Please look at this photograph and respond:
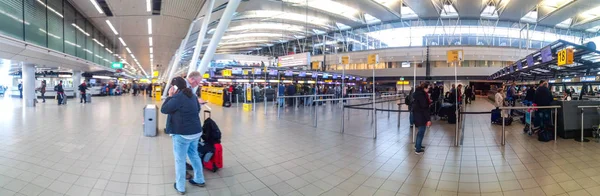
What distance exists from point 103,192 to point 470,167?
4792 mm

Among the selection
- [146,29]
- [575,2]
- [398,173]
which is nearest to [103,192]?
[398,173]

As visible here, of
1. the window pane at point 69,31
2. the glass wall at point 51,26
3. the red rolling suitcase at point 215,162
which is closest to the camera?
the red rolling suitcase at point 215,162

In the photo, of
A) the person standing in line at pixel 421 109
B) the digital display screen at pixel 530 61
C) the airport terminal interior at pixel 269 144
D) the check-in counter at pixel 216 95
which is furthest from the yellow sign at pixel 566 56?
the check-in counter at pixel 216 95

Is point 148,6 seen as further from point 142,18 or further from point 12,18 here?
point 12,18

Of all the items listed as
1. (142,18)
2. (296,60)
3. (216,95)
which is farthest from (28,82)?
(296,60)

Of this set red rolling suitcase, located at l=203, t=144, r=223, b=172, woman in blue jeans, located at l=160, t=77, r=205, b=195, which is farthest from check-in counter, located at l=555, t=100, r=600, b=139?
woman in blue jeans, located at l=160, t=77, r=205, b=195

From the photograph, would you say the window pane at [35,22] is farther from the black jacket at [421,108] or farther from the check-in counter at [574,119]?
the check-in counter at [574,119]

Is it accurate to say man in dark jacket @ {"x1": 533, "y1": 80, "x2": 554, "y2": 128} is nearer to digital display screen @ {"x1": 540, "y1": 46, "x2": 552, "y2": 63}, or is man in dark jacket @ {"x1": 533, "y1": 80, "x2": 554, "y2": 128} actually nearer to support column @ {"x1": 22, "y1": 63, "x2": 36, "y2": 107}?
digital display screen @ {"x1": 540, "y1": 46, "x2": 552, "y2": 63}

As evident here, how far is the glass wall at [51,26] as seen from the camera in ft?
29.0

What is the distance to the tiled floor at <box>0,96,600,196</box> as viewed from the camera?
2.92m

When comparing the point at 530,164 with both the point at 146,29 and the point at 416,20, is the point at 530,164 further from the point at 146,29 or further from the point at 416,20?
the point at 416,20

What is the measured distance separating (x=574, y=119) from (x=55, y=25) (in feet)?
64.2

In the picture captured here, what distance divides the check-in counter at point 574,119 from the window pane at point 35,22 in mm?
16740

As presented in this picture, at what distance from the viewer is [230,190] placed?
2.88 m
